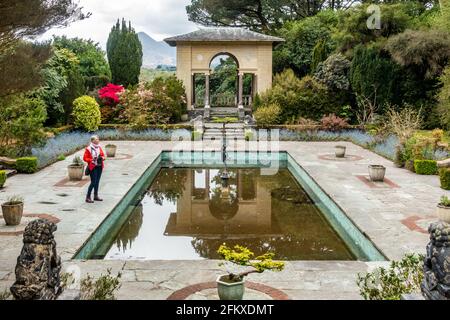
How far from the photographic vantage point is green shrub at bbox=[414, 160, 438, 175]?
1538cm

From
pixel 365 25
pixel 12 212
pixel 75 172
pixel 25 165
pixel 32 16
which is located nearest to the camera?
pixel 32 16

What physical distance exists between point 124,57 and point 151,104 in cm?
963

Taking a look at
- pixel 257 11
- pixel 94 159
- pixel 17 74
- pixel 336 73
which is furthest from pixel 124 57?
pixel 17 74

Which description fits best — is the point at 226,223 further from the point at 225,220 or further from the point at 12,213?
the point at 12,213

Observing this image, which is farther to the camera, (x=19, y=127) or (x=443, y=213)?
(x=19, y=127)

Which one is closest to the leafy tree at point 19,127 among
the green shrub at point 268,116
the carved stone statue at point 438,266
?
the green shrub at point 268,116

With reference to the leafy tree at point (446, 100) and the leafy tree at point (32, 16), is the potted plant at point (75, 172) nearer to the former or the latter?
the leafy tree at point (32, 16)

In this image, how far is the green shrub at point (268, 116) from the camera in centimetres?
2609

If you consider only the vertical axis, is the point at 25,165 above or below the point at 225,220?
above

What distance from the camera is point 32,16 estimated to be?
837 cm

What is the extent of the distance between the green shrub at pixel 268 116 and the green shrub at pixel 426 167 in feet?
37.0

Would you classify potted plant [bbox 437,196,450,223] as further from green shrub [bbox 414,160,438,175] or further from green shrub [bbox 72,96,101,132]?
green shrub [bbox 72,96,101,132]

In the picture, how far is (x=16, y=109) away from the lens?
17.0 meters
